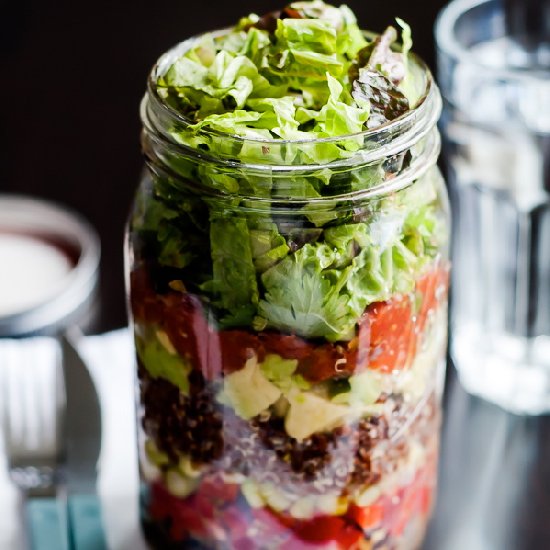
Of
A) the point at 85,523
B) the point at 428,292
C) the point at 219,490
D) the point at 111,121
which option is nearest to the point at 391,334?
the point at 428,292

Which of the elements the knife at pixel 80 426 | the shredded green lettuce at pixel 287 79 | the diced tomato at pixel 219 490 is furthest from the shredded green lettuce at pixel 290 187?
the knife at pixel 80 426

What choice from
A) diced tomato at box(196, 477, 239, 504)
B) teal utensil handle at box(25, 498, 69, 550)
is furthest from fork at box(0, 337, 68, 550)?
diced tomato at box(196, 477, 239, 504)

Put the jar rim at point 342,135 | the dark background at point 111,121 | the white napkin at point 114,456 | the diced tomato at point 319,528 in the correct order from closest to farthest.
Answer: the jar rim at point 342,135, the diced tomato at point 319,528, the white napkin at point 114,456, the dark background at point 111,121

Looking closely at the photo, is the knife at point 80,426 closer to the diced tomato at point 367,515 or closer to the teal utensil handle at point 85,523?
the teal utensil handle at point 85,523

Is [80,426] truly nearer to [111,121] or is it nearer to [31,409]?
[31,409]

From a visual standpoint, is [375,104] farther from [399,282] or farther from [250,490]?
[250,490]

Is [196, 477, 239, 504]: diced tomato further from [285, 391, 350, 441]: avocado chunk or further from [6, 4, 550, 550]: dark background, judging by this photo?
[6, 4, 550, 550]: dark background
